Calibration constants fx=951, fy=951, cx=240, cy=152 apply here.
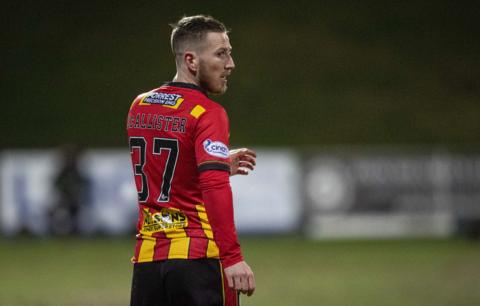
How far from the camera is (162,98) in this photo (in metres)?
4.52

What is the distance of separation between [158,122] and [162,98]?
127mm

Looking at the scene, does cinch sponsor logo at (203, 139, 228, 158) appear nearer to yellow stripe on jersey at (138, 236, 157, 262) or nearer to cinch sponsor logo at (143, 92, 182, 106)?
cinch sponsor logo at (143, 92, 182, 106)

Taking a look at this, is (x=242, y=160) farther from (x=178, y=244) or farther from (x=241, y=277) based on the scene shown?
(x=241, y=277)

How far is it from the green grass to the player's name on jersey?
5.22 metres

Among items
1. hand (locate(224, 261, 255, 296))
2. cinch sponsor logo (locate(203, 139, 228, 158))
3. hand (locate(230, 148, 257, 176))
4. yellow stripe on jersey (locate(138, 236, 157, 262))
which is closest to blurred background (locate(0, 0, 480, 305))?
hand (locate(230, 148, 257, 176))

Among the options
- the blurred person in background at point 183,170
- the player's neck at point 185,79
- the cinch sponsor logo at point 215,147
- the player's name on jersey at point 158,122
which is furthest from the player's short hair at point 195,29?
the cinch sponsor logo at point 215,147

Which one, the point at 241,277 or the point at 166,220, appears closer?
the point at 241,277

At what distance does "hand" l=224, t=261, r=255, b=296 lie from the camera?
4.18m

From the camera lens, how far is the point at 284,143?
22.0 m

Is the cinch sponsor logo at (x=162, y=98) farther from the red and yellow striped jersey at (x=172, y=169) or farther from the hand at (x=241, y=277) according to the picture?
the hand at (x=241, y=277)

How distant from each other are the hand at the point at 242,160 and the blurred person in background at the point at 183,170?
0.40 metres

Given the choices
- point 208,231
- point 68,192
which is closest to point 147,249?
point 208,231

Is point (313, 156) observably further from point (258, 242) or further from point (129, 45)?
point (129, 45)

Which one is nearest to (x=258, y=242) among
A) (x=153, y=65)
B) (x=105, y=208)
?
(x=105, y=208)
